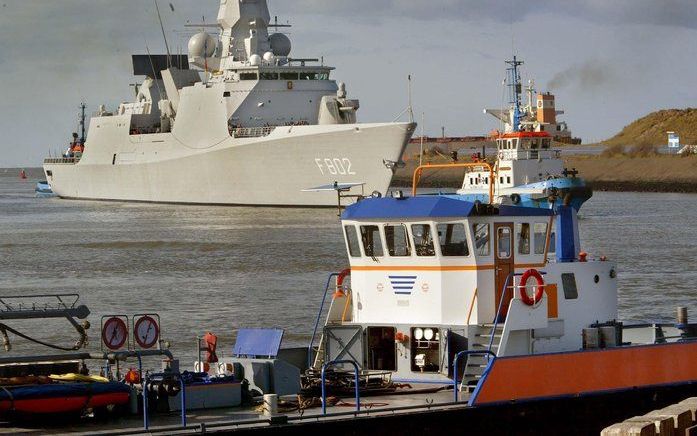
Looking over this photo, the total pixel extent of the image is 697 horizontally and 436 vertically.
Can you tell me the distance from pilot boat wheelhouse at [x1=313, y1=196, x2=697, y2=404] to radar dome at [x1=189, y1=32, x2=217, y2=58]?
91610 mm

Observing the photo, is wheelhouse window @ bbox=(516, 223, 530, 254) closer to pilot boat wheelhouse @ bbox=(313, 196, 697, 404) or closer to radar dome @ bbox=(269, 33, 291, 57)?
pilot boat wheelhouse @ bbox=(313, 196, 697, 404)

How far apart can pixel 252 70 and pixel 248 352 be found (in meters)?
78.1

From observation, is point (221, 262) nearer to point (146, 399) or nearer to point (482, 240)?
point (482, 240)

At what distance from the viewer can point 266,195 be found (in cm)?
9156

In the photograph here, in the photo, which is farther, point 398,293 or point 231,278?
point 231,278

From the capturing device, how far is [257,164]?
91.4m

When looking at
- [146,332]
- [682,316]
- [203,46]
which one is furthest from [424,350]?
[203,46]

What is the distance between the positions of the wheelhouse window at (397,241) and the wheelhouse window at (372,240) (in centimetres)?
17

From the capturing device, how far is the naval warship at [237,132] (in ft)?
287

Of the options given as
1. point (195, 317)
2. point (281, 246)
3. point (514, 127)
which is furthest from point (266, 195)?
point (195, 317)

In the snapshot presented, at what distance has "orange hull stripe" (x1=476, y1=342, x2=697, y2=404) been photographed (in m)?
17.5

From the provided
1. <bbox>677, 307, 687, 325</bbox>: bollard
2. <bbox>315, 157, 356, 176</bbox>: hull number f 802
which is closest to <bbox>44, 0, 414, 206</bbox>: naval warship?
<bbox>315, 157, 356, 176</bbox>: hull number f 802

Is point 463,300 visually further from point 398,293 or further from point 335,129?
point 335,129

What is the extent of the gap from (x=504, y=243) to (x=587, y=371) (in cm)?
206
